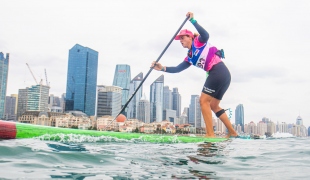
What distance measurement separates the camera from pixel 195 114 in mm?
168625

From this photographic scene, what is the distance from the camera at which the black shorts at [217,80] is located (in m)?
7.79

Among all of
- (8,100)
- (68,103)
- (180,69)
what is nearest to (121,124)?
(68,103)

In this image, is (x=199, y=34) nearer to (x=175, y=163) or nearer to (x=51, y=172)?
(x=175, y=163)

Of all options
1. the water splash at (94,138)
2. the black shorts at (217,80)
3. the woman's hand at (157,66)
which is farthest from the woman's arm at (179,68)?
the water splash at (94,138)

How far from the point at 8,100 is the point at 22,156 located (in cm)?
19313

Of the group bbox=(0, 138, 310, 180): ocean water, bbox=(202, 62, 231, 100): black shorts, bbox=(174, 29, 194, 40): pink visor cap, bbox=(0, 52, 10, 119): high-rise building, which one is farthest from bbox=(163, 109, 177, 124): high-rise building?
bbox=(0, 138, 310, 180): ocean water

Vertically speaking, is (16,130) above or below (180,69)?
below

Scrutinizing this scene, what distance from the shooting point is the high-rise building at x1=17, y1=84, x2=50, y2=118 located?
167325 mm

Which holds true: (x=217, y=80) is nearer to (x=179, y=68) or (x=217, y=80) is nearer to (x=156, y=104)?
(x=179, y=68)

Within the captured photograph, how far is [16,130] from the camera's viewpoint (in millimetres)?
5766

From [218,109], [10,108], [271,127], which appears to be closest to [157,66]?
[218,109]

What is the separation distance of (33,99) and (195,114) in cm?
9474

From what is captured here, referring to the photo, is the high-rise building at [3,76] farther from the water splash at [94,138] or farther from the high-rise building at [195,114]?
the water splash at [94,138]

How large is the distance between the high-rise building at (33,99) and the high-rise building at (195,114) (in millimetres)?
86504
